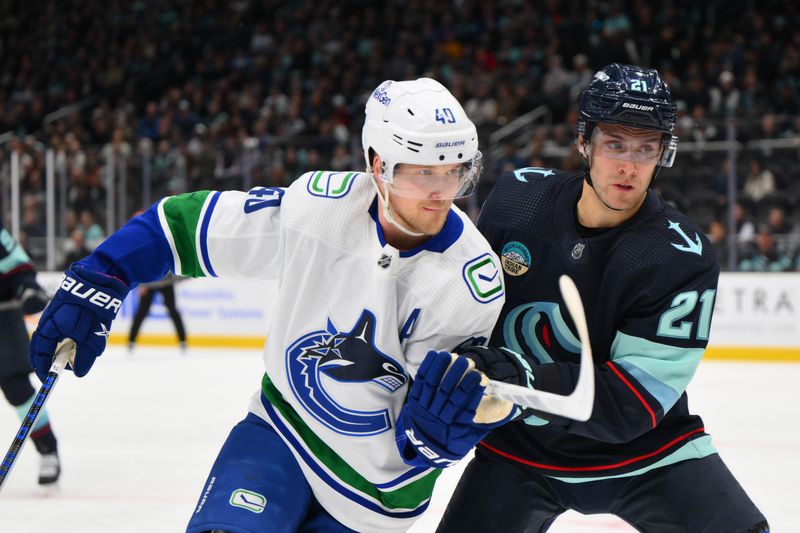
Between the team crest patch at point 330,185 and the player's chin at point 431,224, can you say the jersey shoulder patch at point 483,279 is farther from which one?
Result: the team crest patch at point 330,185

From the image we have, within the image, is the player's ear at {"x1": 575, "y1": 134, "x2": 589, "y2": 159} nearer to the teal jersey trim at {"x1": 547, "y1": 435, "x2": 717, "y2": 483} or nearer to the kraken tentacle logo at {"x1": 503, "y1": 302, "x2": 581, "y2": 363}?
the kraken tentacle logo at {"x1": 503, "y1": 302, "x2": 581, "y2": 363}

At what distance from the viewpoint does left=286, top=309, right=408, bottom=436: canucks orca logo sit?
2039 mm

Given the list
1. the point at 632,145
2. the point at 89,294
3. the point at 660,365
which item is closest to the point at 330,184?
the point at 89,294

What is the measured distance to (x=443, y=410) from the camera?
6.07 ft

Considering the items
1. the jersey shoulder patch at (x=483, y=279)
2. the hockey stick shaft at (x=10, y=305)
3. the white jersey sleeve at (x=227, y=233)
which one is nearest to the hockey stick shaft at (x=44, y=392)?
the white jersey sleeve at (x=227, y=233)

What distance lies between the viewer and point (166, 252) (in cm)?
216

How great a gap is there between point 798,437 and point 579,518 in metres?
1.95

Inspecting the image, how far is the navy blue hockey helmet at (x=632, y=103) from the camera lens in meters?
2.16

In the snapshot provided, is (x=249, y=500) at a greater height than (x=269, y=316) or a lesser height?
greater

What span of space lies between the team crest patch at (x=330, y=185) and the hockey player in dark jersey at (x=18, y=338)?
2.26m

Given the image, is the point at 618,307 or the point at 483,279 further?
the point at 618,307

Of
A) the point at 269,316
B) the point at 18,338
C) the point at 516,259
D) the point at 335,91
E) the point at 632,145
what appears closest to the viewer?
the point at 632,145

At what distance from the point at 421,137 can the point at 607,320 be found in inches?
24.3

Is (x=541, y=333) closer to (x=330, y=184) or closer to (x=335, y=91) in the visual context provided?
(x=330, y=184)
